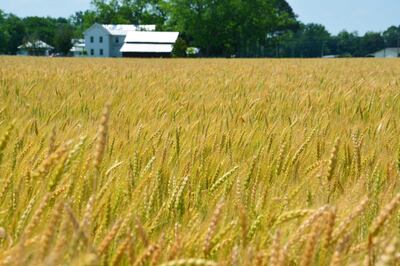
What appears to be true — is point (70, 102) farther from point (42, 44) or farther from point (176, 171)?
point (42, 44)

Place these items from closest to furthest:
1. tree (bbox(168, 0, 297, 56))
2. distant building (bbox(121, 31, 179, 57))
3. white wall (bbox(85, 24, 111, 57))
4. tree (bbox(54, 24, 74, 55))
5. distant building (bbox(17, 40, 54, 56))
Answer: tree (bbox(168, 0, 297, 56))
distant building (bbox(121, 31, 179, 57))
tree (bbox(54, 24, 74, 55))
distant building (bbox(17, 40, 54, 56))
white wall (bbox(85, 24, 111, 57))

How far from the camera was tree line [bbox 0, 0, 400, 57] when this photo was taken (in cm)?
5756

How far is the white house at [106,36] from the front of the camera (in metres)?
74.6

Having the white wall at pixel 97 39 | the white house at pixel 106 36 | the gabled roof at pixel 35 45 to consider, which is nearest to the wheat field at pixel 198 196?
the white house at pixel 106 36

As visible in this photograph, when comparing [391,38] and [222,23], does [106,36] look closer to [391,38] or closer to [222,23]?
[222,23]

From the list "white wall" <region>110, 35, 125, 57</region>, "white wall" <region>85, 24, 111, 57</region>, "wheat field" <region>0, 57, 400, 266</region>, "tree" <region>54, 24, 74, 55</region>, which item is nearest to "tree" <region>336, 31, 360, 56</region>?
"white wall" <region>110, 35, 125, 57</region>

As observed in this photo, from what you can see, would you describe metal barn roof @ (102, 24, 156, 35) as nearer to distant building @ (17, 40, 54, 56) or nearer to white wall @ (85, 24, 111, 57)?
white wall @ (85, 24, 111, 57)

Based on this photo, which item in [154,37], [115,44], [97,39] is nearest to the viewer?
[154,37]

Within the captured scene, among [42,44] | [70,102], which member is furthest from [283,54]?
[70,102]

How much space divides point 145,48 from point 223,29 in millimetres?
A: 9994

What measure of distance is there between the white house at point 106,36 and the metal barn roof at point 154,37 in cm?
936

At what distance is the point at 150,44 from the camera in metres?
62.2

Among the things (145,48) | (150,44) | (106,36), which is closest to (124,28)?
(106,36)

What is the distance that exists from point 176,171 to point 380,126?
0.86 metres
